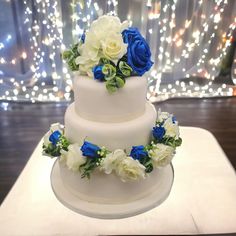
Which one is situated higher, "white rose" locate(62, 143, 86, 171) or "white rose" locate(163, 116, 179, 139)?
"white rose" locate(163, 116, 179, 139)

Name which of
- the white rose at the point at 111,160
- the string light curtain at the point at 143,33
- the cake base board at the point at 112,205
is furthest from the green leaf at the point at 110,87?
the string light curtain at the point at 143,33

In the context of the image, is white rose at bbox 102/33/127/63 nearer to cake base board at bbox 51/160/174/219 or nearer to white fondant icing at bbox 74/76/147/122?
white fondant icing at bbox 74/76/147/122

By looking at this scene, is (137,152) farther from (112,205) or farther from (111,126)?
(112,205)

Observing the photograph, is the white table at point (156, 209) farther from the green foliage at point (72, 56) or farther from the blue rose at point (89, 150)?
the green foliage at point (72, 56)

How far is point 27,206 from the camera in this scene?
130cm

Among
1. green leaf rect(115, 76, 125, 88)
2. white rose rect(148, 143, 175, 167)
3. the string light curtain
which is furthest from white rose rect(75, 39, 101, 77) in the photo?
the string light curtain

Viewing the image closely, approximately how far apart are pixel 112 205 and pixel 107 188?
73mm

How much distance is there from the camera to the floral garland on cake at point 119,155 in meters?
1.18

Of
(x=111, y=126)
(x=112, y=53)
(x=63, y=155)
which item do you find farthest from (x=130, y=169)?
(x=112, y=53)

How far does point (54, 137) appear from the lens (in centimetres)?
133

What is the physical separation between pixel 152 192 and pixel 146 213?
12cm

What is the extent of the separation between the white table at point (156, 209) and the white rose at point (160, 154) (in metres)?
0.18

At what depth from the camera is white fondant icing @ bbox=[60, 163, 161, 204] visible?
1268 millimetres

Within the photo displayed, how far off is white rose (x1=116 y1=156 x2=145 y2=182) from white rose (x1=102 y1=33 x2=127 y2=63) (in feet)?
1.22
